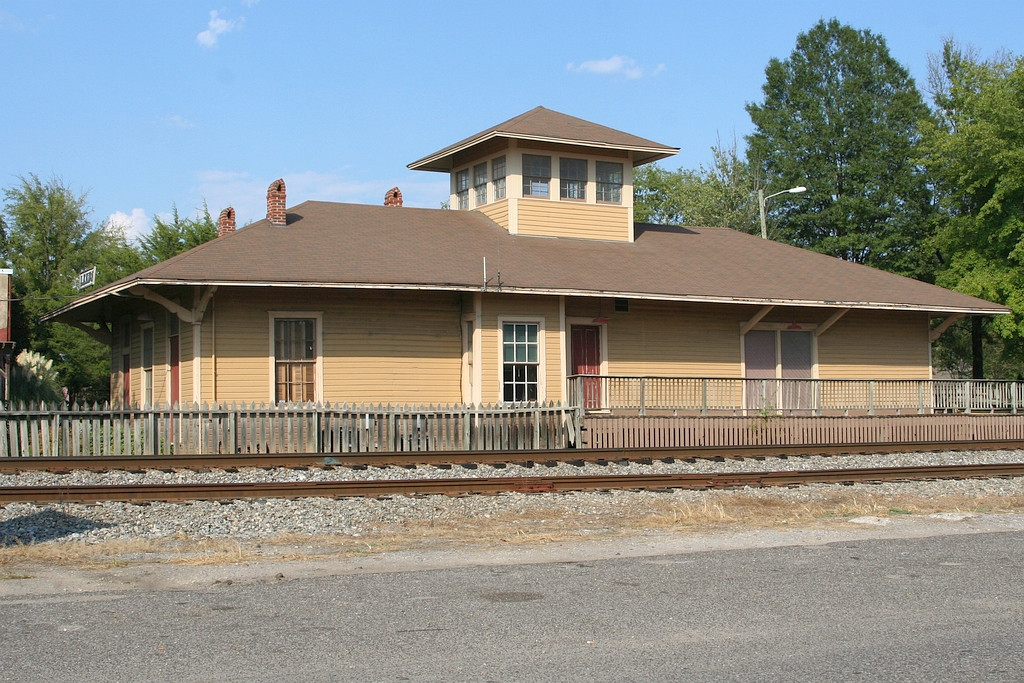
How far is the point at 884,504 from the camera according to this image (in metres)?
14.4

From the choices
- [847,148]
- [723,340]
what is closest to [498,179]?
[723,340]

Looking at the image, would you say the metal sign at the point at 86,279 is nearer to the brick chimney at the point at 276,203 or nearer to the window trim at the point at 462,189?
the brick chimney at the point at 276,203

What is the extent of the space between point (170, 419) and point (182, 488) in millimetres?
5137

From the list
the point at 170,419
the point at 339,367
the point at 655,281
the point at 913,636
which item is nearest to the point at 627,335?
the point at 655,281

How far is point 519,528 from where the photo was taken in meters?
12.2

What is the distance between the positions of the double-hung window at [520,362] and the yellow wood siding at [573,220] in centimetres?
357

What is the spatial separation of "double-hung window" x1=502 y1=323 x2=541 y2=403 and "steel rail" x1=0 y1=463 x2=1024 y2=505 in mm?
7567

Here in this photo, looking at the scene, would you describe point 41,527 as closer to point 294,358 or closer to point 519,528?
point 519,528

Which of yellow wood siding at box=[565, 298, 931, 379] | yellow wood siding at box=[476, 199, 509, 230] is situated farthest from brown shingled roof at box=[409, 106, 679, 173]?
yellow wood siding at box=[565, 298, 931, 379]

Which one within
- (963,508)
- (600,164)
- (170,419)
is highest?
(600,164)

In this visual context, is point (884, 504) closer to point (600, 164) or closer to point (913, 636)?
point (913, 636)

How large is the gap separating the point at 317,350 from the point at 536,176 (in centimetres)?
707

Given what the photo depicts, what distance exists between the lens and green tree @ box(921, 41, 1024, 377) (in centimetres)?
3603

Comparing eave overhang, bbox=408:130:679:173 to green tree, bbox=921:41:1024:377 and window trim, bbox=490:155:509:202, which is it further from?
green tree, bbox=921:41:1024:377
